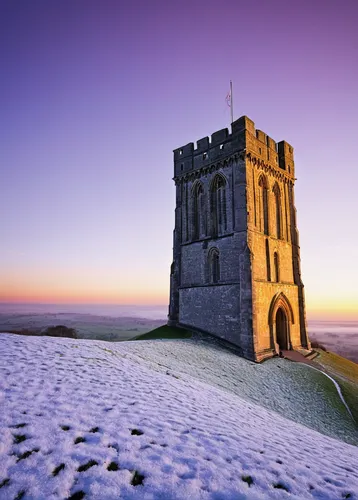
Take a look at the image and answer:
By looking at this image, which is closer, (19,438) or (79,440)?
(19,438)

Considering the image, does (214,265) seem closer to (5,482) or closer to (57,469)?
(57,469)

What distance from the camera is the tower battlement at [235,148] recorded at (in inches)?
971

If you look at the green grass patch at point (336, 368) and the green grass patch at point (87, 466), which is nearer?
the green grass patch at point (87, 466)

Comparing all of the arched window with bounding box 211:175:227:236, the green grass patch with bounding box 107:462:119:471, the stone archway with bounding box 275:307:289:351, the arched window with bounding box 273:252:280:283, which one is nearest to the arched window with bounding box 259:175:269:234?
the arched window with bounding box 273:252:280:283

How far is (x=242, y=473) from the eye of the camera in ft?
14.6

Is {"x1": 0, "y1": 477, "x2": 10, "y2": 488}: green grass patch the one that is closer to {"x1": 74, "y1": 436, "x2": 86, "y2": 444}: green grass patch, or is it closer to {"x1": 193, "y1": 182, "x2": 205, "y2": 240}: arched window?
{"x1": 74, "y1": 436, "x2": 86, "y2": 444}: green grass patch

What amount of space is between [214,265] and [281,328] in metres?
8.75

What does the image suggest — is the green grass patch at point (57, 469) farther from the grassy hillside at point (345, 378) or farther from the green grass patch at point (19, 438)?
the grassy hillside at point (345, 378)

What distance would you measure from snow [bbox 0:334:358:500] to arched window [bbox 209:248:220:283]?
15.9 metres

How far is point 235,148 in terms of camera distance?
81.6ft

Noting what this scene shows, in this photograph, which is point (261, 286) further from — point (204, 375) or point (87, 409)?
point (87, 409)

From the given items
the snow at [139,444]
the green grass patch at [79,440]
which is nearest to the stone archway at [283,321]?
the snow at [139,444]

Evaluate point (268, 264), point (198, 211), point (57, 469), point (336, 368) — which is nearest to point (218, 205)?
point (198, 211)

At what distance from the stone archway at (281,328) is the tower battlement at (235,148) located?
14527mm
